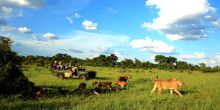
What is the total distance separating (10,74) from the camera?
55.0 feet

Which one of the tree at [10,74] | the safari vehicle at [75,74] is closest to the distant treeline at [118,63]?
the safari vehicle at [75,74]

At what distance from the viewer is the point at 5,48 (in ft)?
57.7

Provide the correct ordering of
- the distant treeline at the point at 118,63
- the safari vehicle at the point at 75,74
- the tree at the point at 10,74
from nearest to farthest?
the tree at the point at 10,74 → the safari vehicle at the point at 75,74 → the distant treeline at the point at 118,63

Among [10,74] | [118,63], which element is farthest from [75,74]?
[118,63]

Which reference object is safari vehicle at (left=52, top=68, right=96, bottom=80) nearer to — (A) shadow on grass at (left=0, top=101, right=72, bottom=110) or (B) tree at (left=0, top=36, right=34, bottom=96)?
(B) tree at (left=0, top=36, right=34, bottom=96)

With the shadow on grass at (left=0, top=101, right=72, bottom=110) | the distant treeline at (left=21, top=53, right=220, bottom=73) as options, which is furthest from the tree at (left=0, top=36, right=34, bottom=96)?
the distant treeline at (left=21, top=53, right=220, bottom=73)

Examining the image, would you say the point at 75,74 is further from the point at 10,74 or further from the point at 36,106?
the point at 36,106

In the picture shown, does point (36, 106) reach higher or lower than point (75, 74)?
lower

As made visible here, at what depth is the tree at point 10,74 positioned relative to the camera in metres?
16.3

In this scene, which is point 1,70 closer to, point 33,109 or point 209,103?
point 33,109

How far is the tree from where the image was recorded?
641 inches

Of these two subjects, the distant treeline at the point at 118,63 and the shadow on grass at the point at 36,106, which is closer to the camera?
the shadow on grass at the point at 36,106

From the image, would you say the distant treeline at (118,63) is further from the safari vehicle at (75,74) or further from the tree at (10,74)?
the tree at (10,74)

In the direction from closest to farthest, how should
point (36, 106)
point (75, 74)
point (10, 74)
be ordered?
1. point (36, 106)
2. point (10, 74)
3. point (75, 74)
